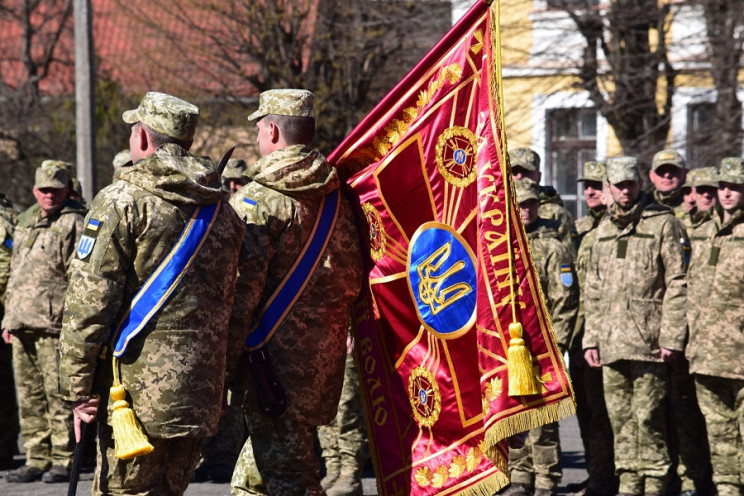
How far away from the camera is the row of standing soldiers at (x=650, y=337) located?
8.45 metres

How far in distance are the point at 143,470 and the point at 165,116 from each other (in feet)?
5.37

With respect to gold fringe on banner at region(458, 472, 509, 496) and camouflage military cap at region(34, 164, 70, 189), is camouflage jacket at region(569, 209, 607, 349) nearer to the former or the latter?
gold fringe on banner at region(458, 472, 509, 496)

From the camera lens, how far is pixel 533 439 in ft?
30.2

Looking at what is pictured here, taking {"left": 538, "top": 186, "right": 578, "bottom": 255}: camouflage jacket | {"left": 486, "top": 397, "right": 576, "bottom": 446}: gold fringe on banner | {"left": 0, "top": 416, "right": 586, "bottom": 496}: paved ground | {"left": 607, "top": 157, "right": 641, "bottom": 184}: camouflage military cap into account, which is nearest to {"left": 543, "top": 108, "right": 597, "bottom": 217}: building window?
{"left": 538, "top": 186, "right": 578, "bottom": 255}: camouflage jacket

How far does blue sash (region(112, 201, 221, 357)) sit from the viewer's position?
564cm

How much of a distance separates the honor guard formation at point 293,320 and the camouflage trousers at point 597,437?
1cm

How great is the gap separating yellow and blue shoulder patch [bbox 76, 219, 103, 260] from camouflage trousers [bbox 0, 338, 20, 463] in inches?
221

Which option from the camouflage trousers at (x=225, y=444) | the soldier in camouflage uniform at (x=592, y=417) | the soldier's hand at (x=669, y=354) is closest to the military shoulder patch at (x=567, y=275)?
the soldier in camouflage uniform at (x=592, y=417)

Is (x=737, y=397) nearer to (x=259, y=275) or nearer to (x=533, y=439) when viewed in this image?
(x=533, y=439)

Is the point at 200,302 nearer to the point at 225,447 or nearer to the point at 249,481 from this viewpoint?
the point at 249,481

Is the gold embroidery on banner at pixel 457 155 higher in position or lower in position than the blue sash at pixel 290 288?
higher

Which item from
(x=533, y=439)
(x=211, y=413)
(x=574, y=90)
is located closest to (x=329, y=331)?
(x=211, y=413)

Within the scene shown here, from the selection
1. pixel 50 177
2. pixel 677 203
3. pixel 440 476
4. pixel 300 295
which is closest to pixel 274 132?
pixel 300 295

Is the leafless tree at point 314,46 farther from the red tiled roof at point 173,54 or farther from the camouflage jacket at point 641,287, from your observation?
the camouflage jacket at point 641,287
